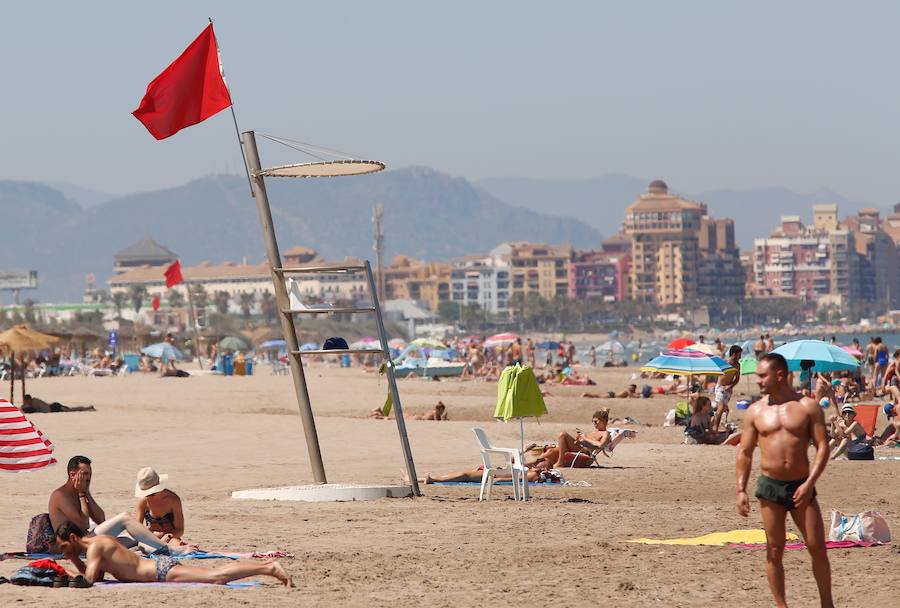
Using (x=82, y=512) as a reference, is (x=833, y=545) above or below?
below

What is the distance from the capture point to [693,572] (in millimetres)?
9016

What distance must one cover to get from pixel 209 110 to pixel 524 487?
4.11 metres

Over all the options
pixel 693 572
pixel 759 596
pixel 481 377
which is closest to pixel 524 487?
pixel 693 572

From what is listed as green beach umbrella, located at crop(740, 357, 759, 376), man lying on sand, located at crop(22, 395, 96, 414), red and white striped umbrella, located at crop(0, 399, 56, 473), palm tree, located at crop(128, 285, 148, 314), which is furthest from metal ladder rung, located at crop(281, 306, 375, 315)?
palm tree, located at crop(128, 285, 148, 314)

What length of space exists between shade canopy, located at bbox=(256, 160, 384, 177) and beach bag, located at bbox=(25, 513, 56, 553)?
4.28 meters

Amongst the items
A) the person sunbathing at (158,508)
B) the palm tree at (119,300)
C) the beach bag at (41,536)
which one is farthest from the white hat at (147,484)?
the palm tree at (119,300)

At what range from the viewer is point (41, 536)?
366 inches

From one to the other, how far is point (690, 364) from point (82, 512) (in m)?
15.5

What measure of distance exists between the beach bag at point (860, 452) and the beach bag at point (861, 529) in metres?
7.03

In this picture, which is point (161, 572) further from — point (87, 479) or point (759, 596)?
point (759, 596)

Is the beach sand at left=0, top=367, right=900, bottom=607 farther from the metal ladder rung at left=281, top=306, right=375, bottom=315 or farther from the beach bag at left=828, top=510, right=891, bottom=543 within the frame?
the metal ladder rung at left=281, top=306, right=375, bottom=315

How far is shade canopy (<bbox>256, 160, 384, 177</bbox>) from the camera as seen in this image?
41.7 ft

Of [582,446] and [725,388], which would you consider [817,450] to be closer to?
[582,446]

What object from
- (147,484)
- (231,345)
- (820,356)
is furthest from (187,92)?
(231,345)
